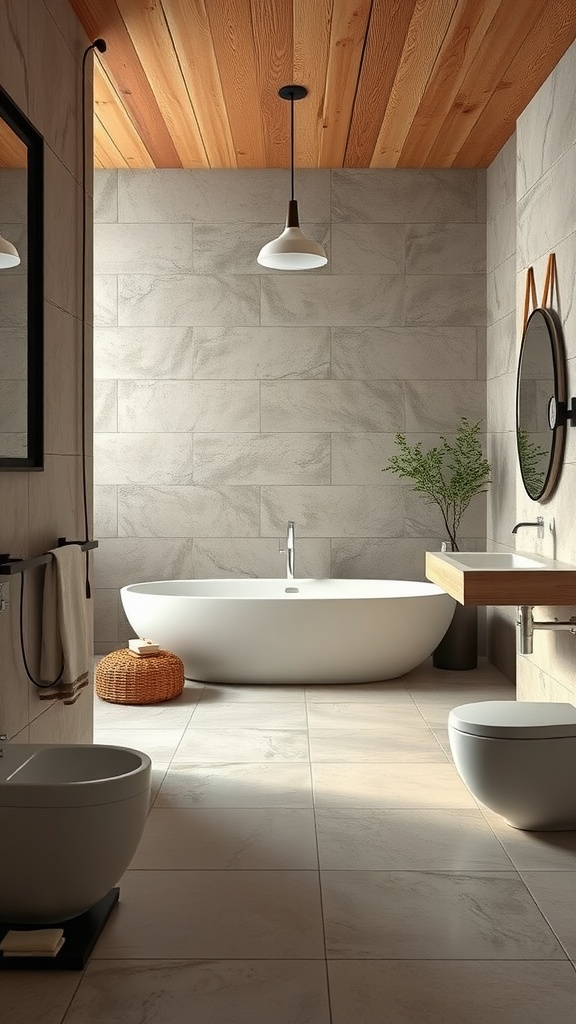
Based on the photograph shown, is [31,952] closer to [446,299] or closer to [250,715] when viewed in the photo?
[250,715]

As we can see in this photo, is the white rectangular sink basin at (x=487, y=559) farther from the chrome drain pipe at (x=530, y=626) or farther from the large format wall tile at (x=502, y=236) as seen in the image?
the large format wall tile at (x=502, y=236)

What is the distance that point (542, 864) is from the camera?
2.93 meters

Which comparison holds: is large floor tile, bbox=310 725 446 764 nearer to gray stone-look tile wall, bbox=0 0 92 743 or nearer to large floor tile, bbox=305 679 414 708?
large floor tile, bbox=305 679 414 708

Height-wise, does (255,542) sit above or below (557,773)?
above

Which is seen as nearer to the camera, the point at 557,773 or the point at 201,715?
the point at 557,773

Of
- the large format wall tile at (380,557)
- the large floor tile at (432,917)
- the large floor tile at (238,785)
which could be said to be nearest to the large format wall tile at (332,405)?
the large format wall tile at (380,557)

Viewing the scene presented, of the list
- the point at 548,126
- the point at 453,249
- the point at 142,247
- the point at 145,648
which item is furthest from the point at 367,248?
the point at 145,648

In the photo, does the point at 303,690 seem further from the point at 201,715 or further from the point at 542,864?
the point at 542,864

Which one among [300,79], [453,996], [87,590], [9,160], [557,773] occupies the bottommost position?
[453,996]

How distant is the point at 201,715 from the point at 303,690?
0.76 meters

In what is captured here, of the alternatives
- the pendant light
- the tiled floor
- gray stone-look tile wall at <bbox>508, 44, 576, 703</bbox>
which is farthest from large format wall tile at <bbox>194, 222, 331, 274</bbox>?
the tiled floor

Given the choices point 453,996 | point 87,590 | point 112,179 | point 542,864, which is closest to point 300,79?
point 112,179

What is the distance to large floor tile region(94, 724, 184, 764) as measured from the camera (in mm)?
4105

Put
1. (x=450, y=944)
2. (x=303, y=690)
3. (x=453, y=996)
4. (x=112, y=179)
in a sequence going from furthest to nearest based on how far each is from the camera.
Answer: (x=112, y=179) < (x=303, y=690) < (x=450, y=944) < (x=453, y=996)
